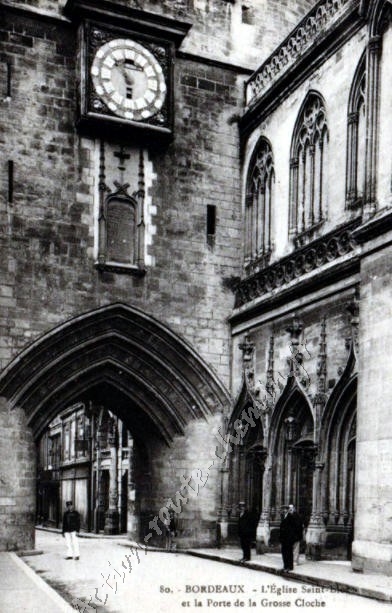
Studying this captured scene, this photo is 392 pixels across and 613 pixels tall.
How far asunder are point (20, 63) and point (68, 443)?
22496 millimetres

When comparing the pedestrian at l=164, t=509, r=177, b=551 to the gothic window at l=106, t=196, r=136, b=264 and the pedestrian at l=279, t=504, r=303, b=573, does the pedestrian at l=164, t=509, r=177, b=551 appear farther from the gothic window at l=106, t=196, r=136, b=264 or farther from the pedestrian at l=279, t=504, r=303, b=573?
the pedestrian at l=279, t=504, r=303, b=573

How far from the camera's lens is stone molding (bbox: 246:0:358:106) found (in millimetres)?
17297

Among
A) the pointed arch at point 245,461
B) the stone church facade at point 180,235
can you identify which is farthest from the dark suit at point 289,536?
the pointed arch at point 245,461

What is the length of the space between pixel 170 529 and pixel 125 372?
3312 mm

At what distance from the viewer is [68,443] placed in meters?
39.0

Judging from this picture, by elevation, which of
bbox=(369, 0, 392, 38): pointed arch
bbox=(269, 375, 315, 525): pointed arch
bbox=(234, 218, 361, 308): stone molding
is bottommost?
bbox=(269, 375, 315, 525): pointed arch

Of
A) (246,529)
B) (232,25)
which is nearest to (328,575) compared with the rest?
(246,529)

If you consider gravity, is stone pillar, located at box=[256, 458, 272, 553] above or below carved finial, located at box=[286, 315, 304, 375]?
below

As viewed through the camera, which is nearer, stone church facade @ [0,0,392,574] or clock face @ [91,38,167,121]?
stone church facade @ [0,0,392,574]

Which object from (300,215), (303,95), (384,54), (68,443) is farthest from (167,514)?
(68,443)

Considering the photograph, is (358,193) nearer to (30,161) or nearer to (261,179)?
(261,179)

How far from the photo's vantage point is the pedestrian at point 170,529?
1934 cm

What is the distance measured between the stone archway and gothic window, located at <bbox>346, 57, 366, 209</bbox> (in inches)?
210

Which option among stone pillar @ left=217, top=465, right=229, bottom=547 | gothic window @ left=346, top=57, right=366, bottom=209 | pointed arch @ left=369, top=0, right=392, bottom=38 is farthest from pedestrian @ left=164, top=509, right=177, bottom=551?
pointed arch @ left=369, top=0, right=392, bottom=38
